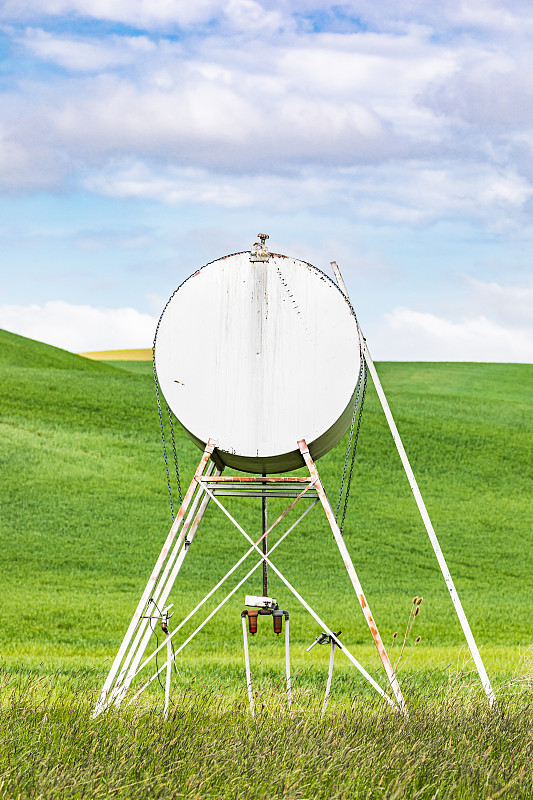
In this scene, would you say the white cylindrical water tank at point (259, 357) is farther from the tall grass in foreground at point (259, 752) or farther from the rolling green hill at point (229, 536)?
the rolling green hill at point (229, 536)

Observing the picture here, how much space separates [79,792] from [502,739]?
2698 mm

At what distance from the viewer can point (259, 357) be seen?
6.36m

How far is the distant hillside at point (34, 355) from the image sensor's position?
44844mm

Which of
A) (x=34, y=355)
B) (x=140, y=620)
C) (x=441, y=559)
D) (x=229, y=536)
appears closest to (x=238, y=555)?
(x=229, y=536)

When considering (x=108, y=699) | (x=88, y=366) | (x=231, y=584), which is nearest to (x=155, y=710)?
(x=108, y=699)

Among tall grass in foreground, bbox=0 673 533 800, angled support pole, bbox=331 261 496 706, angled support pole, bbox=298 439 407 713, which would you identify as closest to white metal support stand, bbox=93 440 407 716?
angled support pole, bbox=298 439 407 713

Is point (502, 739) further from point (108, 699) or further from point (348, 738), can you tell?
point (108, 699)

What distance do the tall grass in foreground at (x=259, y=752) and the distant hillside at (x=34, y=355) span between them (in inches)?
1544

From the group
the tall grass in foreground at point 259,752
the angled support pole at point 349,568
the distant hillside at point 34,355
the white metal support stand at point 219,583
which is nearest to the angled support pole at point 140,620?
the white metal support stand at point 219,583

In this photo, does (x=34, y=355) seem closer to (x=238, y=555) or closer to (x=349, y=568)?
(x=238, y=555)

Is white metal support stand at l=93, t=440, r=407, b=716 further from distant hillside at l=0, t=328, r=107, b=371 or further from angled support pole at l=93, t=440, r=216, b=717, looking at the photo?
distant hillside at l=0, t=328, r=107, b=371

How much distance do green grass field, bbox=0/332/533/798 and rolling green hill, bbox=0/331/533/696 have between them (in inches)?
2.4

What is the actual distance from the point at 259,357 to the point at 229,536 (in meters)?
14.1

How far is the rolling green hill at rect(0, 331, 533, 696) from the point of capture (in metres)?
13.5
